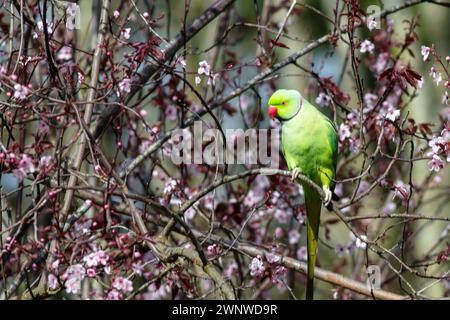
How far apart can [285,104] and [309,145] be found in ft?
0.97

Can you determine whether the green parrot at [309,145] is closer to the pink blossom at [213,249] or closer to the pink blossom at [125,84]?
the pink blossom at [213,249]

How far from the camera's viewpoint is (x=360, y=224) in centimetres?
585

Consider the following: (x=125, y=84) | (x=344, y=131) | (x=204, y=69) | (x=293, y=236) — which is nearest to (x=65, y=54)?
(x=125, y=84)

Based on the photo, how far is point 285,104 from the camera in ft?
13.8

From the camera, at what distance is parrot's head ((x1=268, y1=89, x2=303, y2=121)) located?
4.17 meters

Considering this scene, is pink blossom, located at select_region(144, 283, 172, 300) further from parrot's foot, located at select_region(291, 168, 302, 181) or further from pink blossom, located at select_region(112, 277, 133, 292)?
pink blossom, located at select_region(112, 277, 133, 292)

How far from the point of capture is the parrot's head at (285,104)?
4168 mm

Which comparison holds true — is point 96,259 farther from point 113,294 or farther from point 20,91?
point 20,91

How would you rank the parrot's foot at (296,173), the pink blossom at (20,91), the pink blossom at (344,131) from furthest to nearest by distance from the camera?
the pink blossom at (344,131), the parrot's foot at (296,173), the pink blossom at (20,91)

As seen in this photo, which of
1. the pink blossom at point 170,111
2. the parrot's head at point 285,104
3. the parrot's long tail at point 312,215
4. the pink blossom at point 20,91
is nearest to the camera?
the pink blossom at point 20,91

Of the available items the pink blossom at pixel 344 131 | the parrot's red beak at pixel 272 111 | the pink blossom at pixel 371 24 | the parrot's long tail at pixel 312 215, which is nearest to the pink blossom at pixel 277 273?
the parrot's long tail at pixel 312 215

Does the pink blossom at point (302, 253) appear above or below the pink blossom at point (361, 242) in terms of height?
above
